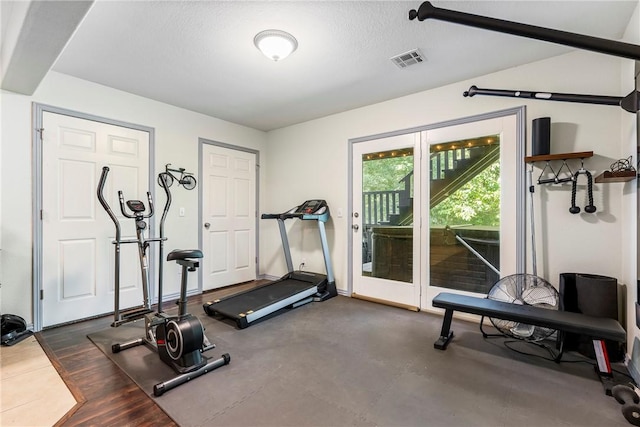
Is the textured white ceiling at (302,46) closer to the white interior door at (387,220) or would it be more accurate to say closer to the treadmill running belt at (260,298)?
the white interior door at (387,220)

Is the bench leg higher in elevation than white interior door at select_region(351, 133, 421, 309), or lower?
lower

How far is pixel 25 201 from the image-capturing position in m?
2.80

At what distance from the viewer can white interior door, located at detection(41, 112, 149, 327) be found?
9.63 ft

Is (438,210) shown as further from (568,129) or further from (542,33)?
(542,33)

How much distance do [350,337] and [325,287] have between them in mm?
1274

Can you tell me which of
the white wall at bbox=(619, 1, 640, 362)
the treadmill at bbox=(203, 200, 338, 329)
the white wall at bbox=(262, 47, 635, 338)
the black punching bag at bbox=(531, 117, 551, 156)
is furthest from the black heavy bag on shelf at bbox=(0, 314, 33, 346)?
the black punching bag at bbox=(531, 117, 551, 156)

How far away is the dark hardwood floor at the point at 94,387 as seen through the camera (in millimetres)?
1653

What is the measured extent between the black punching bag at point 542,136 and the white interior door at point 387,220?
3.78 feet

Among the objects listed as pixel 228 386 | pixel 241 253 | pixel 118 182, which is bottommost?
pixel 228 386

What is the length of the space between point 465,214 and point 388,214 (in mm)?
912

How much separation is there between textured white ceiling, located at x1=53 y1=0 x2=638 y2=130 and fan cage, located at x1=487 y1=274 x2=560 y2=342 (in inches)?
74.9

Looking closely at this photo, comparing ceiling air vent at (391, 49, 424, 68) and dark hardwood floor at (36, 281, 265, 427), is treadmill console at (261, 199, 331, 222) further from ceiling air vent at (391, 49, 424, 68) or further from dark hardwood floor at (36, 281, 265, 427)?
dark hardwood floor at (36, 281, 265, 427)

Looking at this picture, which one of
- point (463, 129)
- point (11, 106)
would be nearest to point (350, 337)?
point (463, 129)

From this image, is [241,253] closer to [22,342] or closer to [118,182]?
[118,182]
